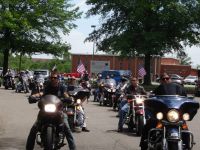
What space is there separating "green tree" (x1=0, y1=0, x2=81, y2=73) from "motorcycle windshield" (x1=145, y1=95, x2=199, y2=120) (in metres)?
42.4

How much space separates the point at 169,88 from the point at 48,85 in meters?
2.34

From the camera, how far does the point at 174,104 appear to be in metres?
7.79

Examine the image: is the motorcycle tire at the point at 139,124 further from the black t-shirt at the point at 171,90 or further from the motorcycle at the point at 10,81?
the motorcycle at the point at 10,81

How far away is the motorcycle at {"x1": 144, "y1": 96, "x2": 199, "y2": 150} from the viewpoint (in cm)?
762

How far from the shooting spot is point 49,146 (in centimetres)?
848

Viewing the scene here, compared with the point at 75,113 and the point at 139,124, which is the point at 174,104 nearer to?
the point at 139,124

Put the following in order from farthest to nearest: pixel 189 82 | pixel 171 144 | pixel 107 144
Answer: pixel 189 82 → pixel 107 144 → pixel 171 144

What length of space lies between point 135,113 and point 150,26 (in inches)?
1462

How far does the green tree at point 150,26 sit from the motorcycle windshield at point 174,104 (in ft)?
131

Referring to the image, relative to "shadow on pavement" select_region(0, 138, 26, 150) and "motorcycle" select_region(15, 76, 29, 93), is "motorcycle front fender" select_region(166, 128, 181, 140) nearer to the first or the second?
"shadow on pavement" select_region(0, 138, 26, 150)

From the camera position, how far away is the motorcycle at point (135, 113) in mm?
13609

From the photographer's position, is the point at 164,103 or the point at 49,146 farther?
the point at 49,146

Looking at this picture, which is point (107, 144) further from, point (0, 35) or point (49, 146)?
point (0, 35)

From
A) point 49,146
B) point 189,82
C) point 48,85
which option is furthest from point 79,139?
point 189,82
